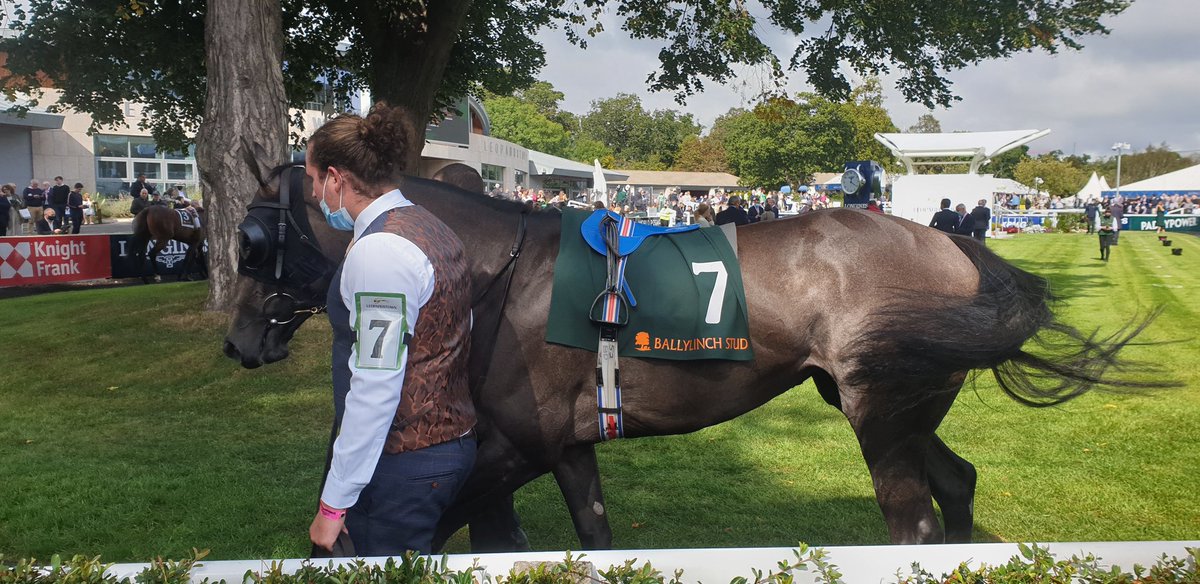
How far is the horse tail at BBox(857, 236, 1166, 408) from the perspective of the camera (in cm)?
310

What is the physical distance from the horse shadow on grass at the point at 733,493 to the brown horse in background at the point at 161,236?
13007 millimetres

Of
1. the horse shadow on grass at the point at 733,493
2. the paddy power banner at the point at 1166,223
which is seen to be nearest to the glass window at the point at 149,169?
the horse shadow on grass at the point at 733,493

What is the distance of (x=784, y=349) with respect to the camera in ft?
10.7

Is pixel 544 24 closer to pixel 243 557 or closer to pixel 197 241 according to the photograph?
pixel 197 241

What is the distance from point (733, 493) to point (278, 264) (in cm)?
333

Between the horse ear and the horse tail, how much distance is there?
2.43 meters

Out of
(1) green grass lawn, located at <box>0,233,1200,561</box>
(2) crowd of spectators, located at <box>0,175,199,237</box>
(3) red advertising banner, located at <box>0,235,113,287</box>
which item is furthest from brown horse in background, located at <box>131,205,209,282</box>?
(1) green grass lawn, located at <box>0,233,1200,561</box>

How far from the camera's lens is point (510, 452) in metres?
3.08

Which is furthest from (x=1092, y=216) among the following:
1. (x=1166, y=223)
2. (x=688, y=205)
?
(x=688, y=205)

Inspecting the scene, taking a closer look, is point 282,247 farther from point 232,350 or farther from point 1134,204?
point 1134,204

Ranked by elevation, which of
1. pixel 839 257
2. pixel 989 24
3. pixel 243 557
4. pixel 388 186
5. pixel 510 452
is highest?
pixel 989 24

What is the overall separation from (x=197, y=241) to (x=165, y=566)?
17.1m

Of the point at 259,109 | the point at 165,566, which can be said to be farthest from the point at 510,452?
the point at 259,109

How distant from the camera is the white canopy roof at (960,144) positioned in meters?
34.4
